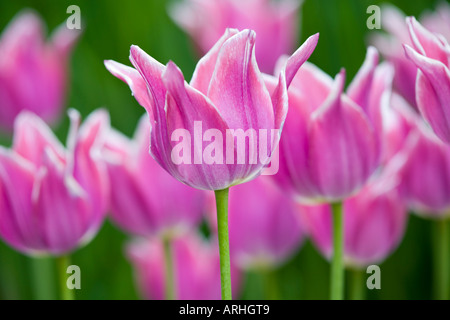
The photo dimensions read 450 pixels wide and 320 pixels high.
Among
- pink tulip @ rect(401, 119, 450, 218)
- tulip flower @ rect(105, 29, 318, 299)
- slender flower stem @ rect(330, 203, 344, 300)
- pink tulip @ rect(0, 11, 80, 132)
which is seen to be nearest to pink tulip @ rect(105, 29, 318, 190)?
tulip flower @ rect(105, 29, 318, 299)

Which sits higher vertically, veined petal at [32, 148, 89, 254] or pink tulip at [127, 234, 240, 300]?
veined petal at [32, 148, 89, 254]

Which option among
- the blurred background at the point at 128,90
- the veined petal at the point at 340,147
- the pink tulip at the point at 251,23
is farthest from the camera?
the pink tulip at the point at 251,23

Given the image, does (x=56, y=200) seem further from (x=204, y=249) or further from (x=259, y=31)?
(x=259, y=31)

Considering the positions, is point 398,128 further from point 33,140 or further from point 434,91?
point 33,140

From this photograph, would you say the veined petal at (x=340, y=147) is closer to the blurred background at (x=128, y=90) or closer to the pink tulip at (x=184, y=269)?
the pink tulip at (x=184, y=269)

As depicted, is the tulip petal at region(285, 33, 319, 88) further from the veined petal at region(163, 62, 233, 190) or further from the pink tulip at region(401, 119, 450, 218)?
the pink tulip at region(401, 119, 450, 218)

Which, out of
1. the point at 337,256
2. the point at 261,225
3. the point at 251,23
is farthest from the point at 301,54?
the point at 251,23

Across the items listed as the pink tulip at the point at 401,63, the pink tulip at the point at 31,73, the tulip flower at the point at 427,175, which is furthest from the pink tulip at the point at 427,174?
the pink tulip at the point at 31,73
